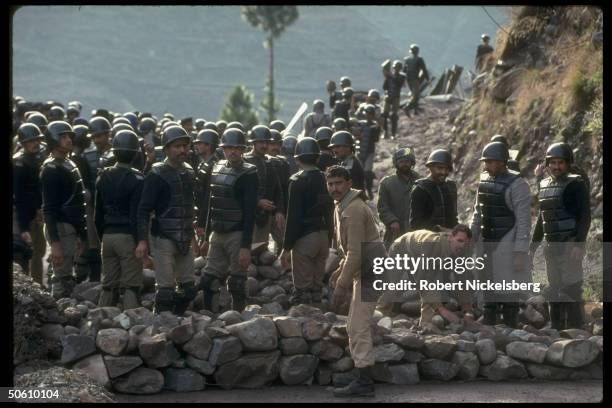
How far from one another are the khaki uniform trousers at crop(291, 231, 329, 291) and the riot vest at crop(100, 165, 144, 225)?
5.73ft

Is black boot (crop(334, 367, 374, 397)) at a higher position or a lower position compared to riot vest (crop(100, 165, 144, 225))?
lower

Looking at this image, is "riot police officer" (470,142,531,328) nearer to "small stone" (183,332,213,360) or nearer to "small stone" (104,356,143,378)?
"small stone" (183,332,213,360)

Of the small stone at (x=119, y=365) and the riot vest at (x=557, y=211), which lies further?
the riot vest at (x=557, y=211)

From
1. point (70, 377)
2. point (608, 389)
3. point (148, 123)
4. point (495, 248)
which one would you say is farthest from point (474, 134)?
point (70, 377)

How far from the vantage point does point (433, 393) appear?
9281mm

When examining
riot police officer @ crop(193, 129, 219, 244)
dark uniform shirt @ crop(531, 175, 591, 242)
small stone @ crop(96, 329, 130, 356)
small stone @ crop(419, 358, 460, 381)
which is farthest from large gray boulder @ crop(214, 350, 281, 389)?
dark uniform shirt @ crop(531, 175, 591, 242)

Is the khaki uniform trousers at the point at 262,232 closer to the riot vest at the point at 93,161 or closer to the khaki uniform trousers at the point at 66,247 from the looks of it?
the riot vest at the point at 93,161

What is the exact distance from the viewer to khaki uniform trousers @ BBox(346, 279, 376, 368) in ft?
30.0

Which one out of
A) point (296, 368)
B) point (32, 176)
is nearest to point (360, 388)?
point (296, 368)

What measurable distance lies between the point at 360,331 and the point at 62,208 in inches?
171

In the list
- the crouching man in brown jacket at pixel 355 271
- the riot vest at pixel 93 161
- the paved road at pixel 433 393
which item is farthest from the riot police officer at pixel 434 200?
the riot vest at pixel 93 161

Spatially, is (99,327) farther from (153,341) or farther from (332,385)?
(332,385)

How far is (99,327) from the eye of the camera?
32.0 ft

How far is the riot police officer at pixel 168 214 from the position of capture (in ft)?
35.7
